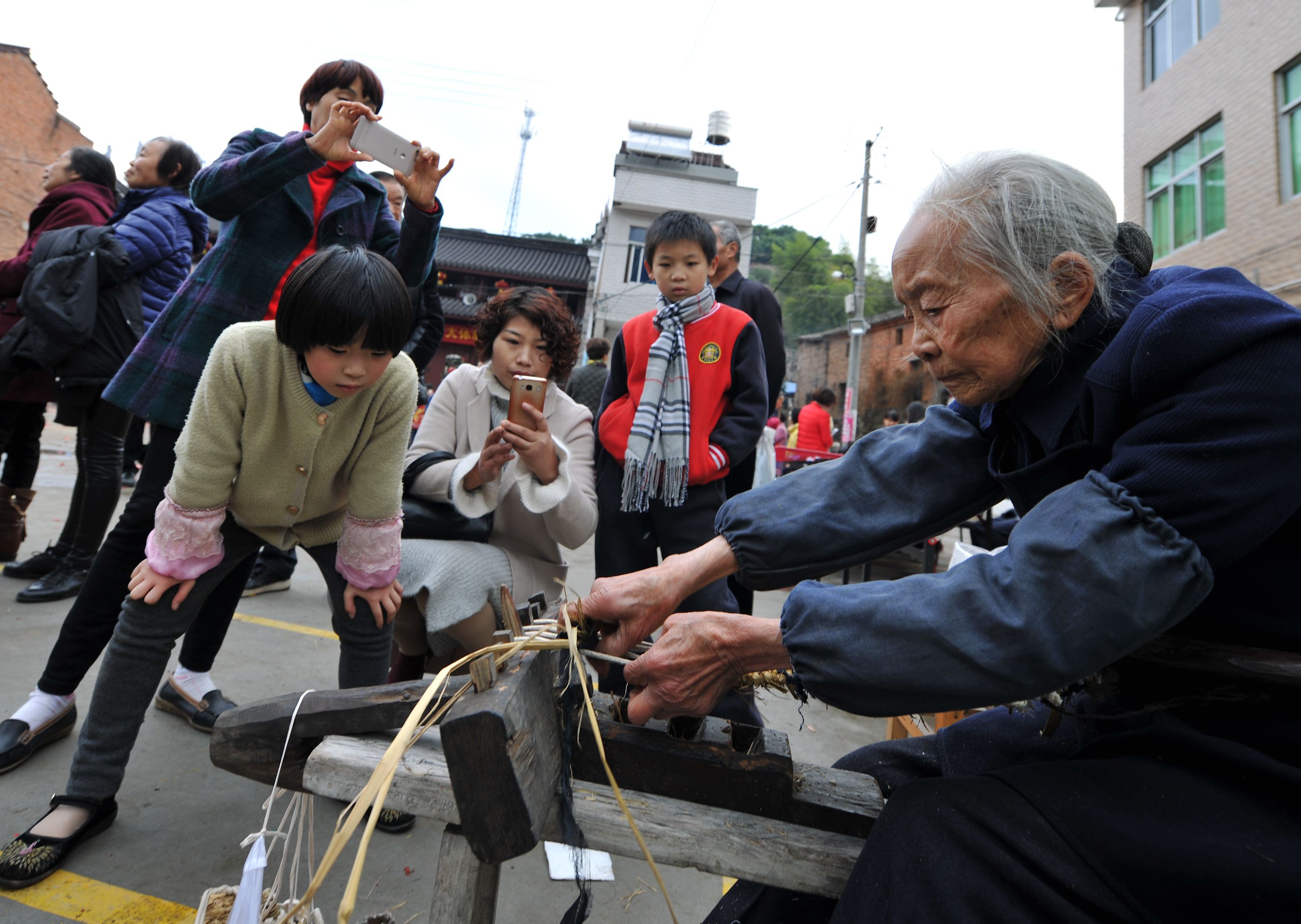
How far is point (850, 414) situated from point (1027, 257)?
627 inches

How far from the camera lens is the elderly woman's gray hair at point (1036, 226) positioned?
1091 millimetres

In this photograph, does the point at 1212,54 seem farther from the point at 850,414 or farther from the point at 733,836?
the point at 733,836

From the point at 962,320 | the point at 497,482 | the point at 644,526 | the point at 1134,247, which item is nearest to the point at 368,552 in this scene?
the point at 497,482

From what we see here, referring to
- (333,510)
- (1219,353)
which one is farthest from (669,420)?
(1219,353)

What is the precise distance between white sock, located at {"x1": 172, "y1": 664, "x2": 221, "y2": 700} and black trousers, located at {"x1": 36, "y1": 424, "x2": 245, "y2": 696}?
0.37 metres

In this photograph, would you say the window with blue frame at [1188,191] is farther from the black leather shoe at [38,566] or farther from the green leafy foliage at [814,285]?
the green leafy foliage at [814,285]

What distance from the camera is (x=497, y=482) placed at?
241cm

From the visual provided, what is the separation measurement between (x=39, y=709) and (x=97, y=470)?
1345 mm

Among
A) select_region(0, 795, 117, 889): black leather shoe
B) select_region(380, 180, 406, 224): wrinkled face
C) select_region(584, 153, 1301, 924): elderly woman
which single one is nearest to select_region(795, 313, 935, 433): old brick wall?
select_region(380, 180, 406, 224): wrinkled face

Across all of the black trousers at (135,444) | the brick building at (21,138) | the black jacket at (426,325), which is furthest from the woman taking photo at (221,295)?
the brick building at (21,138)

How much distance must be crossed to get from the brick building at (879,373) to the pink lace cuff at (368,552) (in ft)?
78.4

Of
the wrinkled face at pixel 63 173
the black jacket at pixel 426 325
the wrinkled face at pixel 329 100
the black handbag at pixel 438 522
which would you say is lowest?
the black handbag at pixel 438 522

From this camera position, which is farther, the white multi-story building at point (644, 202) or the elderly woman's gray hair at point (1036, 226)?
the white multi-story building at point (644, 202)

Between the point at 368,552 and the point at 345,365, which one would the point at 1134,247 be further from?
the point at 368,552
